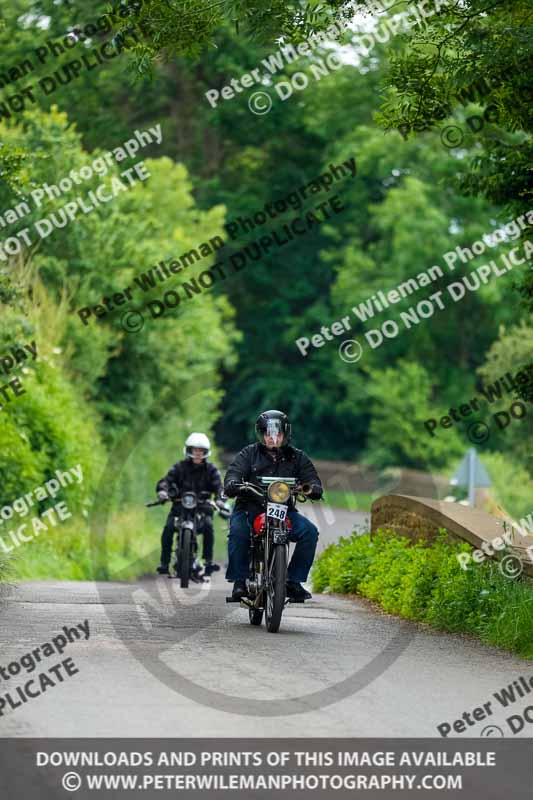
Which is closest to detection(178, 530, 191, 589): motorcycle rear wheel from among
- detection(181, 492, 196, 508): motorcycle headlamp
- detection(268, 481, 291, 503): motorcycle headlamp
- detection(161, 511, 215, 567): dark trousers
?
detection(181, 492, 196, 508): motorcycle headlamp

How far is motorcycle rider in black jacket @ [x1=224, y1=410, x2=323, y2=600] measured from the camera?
517 inches

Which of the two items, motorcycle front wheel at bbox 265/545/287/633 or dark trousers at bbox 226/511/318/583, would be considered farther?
dark trousers at bbox 226/511/318/583

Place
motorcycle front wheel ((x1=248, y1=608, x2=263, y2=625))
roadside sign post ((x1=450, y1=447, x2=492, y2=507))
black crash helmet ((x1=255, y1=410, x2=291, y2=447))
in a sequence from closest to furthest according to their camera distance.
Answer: black crash helmet ((x1=255, y1=410, x2=291, y2=447)) < motorcycle front wheel ((x1=248, y1=608, x2=263, y2=625)) < roadside sign post ((x1=450, y1=447, x2=492, y2=507))

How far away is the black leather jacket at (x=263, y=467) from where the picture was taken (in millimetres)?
13312

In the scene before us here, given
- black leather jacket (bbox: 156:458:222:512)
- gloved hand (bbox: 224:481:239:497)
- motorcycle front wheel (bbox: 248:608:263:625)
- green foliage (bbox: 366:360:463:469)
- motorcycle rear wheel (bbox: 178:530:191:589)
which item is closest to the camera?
gloved hand (bbox: 224:481:239:497)

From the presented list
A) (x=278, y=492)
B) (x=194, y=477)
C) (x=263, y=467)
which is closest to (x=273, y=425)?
(x=263, y=467)

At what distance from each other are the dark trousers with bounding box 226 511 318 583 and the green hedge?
1.39m

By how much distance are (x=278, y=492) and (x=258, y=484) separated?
647 millimetres

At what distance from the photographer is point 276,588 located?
12.5 m

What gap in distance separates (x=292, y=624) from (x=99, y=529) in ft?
52.1

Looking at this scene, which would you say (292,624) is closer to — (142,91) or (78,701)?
(78,701)

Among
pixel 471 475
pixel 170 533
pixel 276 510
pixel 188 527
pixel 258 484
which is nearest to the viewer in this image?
pixel 276 510

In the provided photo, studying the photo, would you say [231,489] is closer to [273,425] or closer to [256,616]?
[273,425]

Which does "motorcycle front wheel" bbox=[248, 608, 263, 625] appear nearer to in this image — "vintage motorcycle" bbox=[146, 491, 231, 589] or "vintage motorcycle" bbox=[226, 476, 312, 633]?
"vintage motorcycle" bbox=[226, 476, 312, 633]
